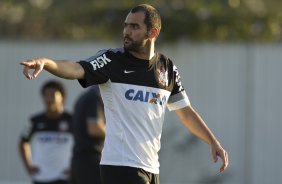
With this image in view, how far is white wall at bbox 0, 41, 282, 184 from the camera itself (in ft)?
48.3

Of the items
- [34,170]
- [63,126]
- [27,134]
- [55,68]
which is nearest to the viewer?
[55,68]

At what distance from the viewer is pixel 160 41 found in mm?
14922

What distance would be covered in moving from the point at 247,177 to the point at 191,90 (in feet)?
5.20

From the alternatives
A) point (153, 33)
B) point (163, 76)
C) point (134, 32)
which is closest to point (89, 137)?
point (163, 76)

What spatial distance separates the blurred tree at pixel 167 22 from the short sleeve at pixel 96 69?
8.23 metres

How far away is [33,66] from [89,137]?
351cm

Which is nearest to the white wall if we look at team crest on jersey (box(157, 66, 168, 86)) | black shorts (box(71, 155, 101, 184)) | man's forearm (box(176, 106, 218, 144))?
black shorts (box(71, 155, 101, 184))

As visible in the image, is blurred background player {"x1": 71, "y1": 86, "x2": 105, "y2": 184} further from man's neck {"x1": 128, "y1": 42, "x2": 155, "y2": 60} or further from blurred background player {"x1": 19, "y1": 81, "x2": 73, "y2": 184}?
man's neck {"x1": 128, "y1": 42, "x2": 155, "y2": 60}

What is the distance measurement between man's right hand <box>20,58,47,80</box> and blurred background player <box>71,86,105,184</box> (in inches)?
129

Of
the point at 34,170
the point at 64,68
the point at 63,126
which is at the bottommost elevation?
the point at 34,170

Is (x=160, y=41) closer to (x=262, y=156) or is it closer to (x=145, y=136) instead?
(x=262, y=156)

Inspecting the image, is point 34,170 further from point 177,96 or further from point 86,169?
point 177,96

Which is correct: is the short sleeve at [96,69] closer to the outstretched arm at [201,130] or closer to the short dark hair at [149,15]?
the short dark hair at [149,15]

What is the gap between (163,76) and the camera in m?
6.91
